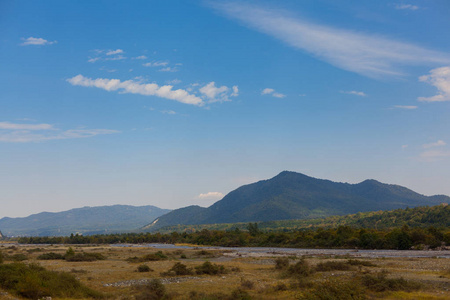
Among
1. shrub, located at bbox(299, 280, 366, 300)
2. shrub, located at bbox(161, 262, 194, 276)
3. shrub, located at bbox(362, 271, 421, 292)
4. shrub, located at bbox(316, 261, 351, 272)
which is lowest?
shrub, located at bbox(161, 262, 194, 276)

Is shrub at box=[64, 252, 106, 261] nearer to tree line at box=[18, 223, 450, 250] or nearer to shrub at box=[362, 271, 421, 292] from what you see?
shrub at box=[362, 271, 421, 292]

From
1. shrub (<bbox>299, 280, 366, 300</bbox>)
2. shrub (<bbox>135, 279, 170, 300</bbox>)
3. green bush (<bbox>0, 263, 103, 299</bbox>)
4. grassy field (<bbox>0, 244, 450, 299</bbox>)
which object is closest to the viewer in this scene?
shrub (<bbox>299, 280, 366, 300</bbox>)

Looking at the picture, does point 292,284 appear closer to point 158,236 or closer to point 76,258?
point 76,258

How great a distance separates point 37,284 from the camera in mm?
22406

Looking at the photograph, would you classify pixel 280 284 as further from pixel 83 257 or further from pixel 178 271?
pixel 83 257

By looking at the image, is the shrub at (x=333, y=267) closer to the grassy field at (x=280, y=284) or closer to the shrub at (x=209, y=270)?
the grassy field at (x=280, y=284)

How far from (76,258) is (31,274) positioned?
3978 centimetres

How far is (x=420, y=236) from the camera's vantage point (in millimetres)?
70438

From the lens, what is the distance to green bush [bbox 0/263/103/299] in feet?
72.5

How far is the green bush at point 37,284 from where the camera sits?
2211 cm

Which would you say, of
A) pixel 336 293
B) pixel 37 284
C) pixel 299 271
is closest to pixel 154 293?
pixel 37 284

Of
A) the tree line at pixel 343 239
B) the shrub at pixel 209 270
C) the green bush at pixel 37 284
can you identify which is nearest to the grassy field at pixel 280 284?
the shrub at pixel 209 270

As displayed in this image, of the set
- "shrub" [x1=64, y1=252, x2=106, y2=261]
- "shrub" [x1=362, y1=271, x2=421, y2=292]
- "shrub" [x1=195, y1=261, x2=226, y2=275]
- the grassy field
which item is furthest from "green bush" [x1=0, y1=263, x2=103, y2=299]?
"shrub" [x1=64, y1=252, x2=106, y2=261]

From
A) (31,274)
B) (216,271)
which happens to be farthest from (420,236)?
(31,274)
